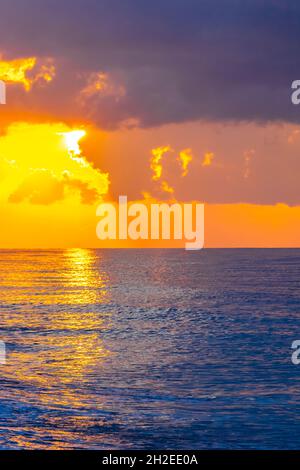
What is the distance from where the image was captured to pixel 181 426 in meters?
24.5

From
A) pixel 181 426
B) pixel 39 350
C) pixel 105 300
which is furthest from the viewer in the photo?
pixel 105 300

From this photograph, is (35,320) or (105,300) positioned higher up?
(105,300)

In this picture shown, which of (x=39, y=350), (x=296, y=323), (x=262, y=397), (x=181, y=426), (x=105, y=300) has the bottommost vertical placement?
(x=181, y=426)

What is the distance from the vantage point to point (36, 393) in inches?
1171

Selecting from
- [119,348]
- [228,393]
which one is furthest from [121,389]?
[119,348]

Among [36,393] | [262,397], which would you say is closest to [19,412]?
[36,393]

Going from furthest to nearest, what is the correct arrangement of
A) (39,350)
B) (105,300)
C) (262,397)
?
(105,300) < (39,350) < (262,397)

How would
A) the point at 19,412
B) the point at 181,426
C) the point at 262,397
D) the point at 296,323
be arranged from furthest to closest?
the point at 296,323 < the point at 262,397 < the point at 19,412 < the point at 181,426

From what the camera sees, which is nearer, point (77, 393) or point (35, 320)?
point (77, 393)
